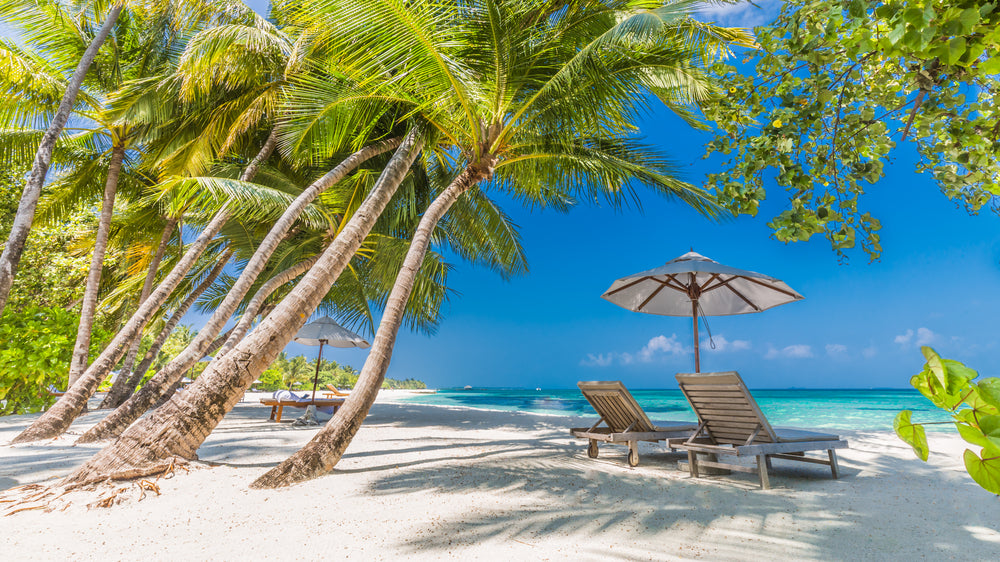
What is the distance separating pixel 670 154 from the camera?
22.0ft

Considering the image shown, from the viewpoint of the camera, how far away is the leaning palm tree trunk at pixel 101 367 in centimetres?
579

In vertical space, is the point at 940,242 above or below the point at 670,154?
above

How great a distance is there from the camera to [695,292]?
20.0ft

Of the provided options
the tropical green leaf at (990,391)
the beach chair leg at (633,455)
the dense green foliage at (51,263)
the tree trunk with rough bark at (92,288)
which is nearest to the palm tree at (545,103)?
the beach chair leg at (633,455)

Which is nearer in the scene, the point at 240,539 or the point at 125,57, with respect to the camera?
the point at 240,539

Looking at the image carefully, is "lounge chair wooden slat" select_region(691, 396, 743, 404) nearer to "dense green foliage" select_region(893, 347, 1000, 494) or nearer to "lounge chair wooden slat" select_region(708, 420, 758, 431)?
"lounge chair wooden slat" select_region(708, 420, 758, 431)

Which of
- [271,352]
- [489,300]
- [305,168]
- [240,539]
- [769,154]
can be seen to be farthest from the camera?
[489,300]

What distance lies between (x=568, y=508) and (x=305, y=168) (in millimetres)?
9022

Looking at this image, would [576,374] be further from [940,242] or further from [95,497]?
[95,497]

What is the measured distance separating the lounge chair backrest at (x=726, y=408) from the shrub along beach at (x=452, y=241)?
3 cm

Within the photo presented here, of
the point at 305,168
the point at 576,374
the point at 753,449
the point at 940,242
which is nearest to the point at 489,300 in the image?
the point at 576,374

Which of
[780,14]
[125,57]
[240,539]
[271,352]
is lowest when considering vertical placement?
[240,539]

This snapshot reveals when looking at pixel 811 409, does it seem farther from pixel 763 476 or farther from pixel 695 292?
pixel 763 476

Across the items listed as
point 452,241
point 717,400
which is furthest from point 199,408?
point 452,241
